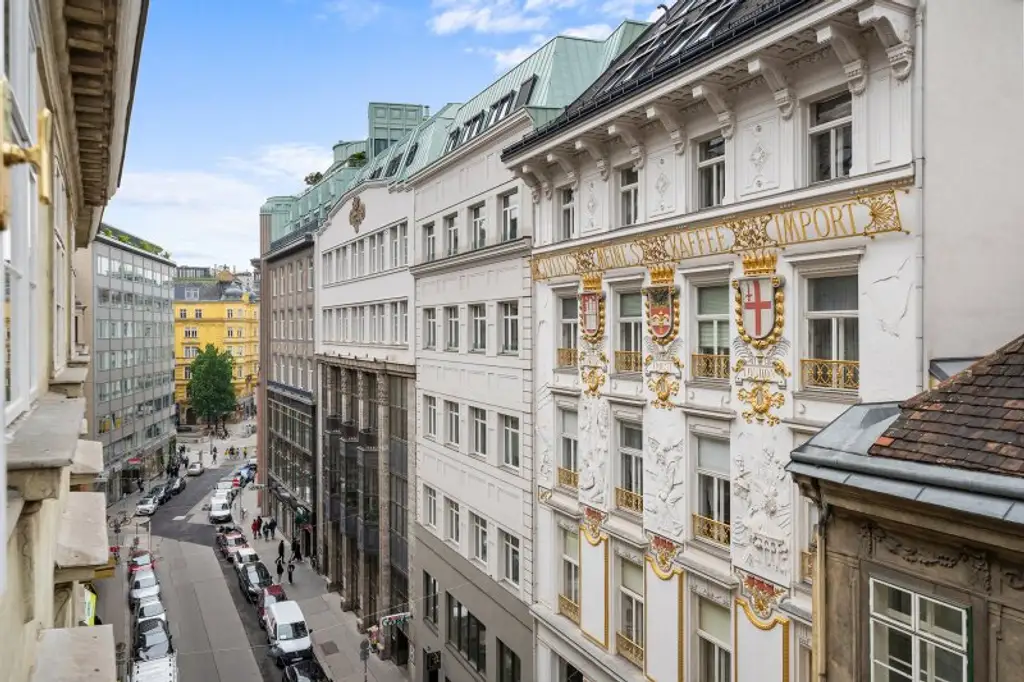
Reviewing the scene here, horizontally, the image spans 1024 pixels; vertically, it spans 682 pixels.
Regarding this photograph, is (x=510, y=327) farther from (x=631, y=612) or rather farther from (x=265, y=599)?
(x=265, y=599)

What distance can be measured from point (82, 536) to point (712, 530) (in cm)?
1050

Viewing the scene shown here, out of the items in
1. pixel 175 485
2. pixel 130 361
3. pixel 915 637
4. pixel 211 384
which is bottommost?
pixel 175 485

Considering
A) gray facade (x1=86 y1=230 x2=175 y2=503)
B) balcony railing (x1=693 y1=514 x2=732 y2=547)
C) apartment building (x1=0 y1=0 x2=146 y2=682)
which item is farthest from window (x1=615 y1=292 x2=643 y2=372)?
gray facade (x1=86 y1=230 x2=175 y2=503)

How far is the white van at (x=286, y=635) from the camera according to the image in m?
30.4

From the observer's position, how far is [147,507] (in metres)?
56.5

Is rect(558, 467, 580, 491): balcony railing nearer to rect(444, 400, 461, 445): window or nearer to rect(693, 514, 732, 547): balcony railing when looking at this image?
rect(693, 514, 732, 547): balcony railing

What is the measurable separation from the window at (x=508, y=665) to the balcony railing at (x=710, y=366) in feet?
37.2

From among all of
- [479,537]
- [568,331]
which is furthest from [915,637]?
[479,537]

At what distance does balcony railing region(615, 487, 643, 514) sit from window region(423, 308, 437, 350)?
12213 millimetres

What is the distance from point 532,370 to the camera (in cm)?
2072

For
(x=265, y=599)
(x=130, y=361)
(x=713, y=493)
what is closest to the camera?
(x=713, y=493)

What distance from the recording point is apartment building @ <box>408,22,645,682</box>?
21.4 meters

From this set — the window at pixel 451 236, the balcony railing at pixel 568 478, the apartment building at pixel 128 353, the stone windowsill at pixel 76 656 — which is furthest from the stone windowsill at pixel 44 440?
the apartment building at pixel 128 353

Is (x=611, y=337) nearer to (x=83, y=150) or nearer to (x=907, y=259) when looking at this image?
(x=907, y=259)
